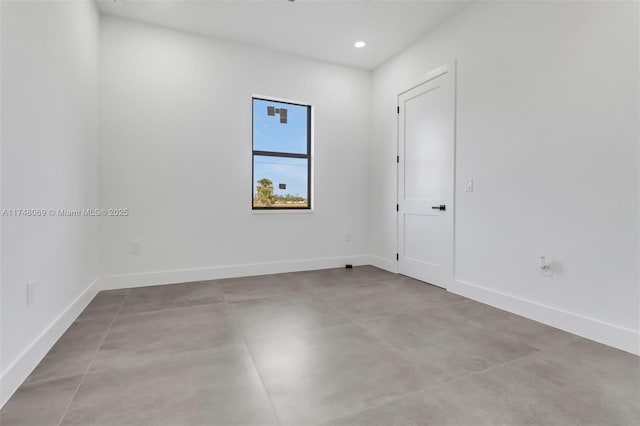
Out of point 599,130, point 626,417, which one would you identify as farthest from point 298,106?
point 626,417

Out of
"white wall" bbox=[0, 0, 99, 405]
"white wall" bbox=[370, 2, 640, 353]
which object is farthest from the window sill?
"white wall" bbox=[370, 2, 640, 353]

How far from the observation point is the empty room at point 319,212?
1.53 metres

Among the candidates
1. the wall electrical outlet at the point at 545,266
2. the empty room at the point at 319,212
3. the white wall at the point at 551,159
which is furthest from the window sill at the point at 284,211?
the wall electrical outlet at the point at 545,266

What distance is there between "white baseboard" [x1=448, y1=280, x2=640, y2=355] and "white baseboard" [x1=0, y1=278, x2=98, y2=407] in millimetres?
3261

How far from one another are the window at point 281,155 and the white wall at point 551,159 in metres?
1.95

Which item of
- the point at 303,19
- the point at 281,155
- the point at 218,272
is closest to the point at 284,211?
the point at 281,155

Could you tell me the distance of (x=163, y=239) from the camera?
3.51m

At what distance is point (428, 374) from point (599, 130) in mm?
1958

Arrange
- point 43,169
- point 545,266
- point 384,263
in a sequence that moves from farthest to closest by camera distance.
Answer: point 384,263, point 545,266, point 43,169

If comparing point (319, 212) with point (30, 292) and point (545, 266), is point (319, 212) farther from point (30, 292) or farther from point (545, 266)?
point (30, 292)

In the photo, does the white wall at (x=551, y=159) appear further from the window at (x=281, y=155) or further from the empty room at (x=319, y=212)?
the window at (x=281, y=155)

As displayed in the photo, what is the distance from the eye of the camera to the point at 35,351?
1737mm

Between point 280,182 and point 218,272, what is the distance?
54.9 inches

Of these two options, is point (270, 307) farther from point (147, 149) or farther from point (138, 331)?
point (147, 149)
